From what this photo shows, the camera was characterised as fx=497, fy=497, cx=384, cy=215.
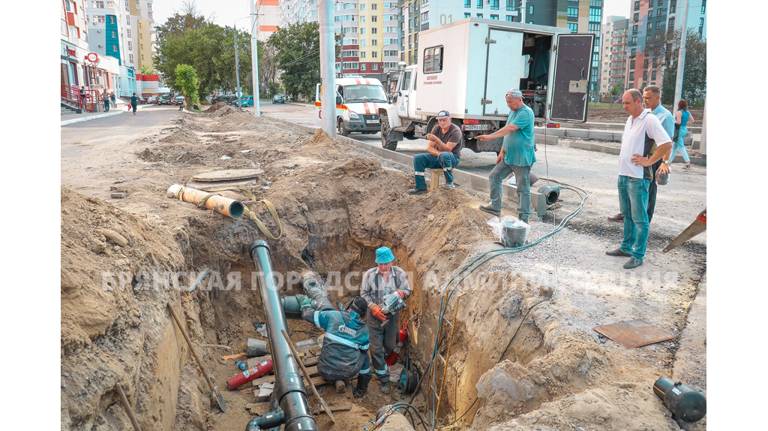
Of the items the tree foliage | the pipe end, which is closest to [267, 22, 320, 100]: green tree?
the tree foliage

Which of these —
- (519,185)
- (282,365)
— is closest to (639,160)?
(519,185)

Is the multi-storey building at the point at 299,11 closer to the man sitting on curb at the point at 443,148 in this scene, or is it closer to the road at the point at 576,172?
the road at the point at 576,172

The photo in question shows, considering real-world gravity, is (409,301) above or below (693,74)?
below

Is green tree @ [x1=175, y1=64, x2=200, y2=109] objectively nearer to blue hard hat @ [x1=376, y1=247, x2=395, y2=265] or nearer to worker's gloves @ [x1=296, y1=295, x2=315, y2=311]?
worker's gloves @ [x1=296, y1=295, x2=315, y2=311]

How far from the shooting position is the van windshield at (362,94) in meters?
20.1

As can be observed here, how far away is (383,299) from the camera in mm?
6016

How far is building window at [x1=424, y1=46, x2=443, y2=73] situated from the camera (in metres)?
12.1

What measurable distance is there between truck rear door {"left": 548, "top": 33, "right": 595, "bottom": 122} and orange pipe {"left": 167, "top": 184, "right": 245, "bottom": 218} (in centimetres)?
748

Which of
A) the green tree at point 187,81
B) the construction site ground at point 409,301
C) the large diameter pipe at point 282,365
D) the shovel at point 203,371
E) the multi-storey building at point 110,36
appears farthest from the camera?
the multi-storey building at point 110,36

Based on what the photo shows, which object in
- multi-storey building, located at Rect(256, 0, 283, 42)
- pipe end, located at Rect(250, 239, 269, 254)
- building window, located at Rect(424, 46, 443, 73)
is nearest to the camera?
pipe end, located at Rect(250, 239, 269, 254)

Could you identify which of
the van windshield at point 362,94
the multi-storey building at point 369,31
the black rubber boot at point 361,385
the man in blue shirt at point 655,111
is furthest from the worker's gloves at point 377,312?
the multi-storey building at point 369,31

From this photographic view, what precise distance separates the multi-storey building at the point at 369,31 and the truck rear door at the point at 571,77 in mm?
70051

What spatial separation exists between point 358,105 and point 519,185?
534 inches

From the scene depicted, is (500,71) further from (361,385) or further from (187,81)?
(187,81)
